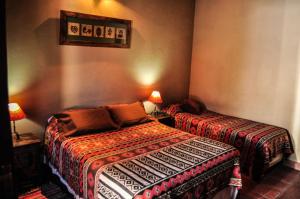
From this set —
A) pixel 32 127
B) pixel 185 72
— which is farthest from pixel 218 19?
pixel 32 127

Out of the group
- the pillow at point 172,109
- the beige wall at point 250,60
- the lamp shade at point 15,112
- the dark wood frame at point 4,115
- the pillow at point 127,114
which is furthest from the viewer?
the pillow at point 172,109

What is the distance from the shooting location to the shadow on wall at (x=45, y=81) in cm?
289

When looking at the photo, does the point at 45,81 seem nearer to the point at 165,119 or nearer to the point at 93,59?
the point at 93,59

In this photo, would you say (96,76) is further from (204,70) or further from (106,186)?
(204,70)

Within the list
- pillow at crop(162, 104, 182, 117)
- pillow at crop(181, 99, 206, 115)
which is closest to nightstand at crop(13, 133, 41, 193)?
pillow at crop(162, 104, 182, 117)

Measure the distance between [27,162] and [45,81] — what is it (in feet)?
3.20

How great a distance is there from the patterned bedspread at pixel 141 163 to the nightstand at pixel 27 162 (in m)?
0.20

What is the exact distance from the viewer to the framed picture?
10.1ft

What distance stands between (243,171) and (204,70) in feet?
6.90

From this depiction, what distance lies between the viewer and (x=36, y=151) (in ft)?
8.76

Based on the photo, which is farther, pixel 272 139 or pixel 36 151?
pixel 272 139

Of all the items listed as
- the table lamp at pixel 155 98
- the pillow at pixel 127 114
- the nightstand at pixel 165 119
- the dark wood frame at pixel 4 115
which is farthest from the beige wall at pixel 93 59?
the dark wood frame at pixel 4 115

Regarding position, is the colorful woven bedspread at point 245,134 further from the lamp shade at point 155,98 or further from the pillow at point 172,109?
the lamp shade at point 155,98

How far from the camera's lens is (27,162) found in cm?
264
